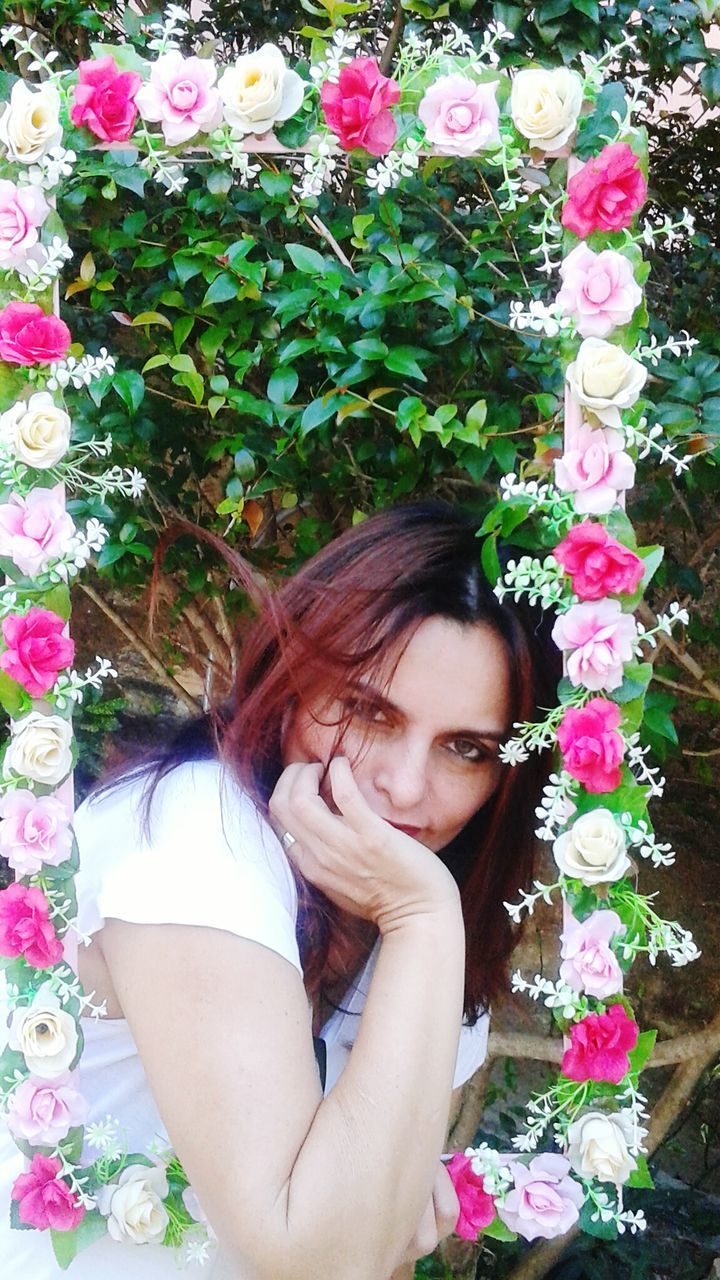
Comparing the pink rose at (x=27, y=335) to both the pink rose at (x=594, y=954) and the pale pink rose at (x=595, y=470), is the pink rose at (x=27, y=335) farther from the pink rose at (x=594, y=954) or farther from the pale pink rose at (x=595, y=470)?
the pink rose at (x=594, y=954)

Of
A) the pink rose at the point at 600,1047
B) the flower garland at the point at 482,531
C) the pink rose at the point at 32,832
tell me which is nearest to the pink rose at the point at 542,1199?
the flower garland at the point at 482,531

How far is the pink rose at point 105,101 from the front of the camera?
4.77ft

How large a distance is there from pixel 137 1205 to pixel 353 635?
741 millimetres

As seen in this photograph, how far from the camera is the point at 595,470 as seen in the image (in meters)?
1.43

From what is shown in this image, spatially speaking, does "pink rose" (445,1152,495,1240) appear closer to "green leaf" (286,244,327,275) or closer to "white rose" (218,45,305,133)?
"green leaf" (286,244,327,275)

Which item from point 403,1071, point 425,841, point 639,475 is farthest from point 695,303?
point 403,1071

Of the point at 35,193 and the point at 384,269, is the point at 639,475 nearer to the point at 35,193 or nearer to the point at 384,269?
the point at 384,269

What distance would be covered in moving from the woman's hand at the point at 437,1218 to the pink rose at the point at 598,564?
0.75 meters

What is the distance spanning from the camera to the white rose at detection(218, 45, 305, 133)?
143 cm

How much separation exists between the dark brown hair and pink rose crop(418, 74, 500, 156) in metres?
0.47

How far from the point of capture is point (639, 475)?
6.68ft

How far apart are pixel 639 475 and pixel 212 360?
2.46 ft

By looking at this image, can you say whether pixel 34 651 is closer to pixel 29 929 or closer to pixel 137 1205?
pixel 29 929

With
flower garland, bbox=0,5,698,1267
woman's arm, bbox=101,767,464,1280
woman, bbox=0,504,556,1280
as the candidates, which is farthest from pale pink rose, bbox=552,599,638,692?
woman's arm, bbox=101,767,464,1280
